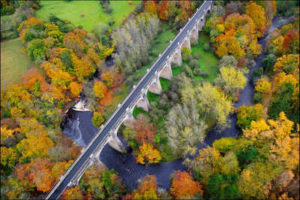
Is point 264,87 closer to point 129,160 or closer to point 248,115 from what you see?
point 248,115

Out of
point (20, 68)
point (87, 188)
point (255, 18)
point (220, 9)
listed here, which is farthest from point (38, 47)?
point (255, 18)

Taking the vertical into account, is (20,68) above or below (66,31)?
below

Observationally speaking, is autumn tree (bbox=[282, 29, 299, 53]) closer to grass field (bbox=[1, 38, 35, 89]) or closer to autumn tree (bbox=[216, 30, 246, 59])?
autumn tree (bbox=[216, 30, 246, 59])

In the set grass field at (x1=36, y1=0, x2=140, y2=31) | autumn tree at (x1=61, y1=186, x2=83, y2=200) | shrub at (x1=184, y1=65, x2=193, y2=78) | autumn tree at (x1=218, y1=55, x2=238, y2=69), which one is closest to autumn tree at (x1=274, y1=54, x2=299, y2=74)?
autumn tree at (x1=218, y1=55, x2=238, y2=69)

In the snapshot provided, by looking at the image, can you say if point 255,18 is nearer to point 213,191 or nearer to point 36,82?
point 213,191


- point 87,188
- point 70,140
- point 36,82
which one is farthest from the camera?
point 36,82

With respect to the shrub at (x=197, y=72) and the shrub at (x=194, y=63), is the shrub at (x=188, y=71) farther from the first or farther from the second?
the shrub at (x=194, y=63)
